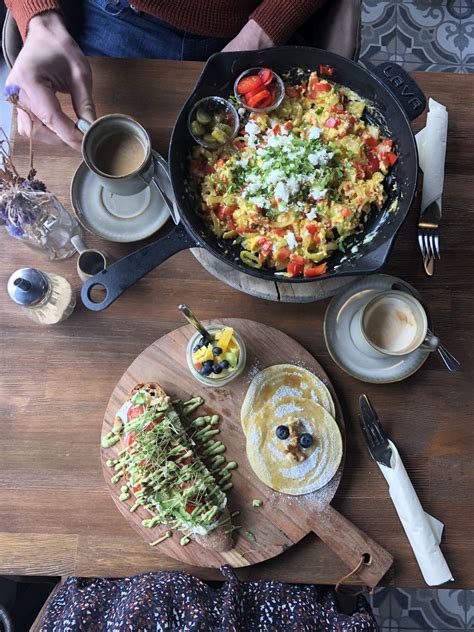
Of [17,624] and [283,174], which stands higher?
[283,174]

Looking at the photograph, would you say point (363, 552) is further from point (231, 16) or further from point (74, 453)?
point (231, 16)

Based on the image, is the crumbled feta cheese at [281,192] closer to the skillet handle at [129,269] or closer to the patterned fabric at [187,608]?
the skillet handle at [129,269]

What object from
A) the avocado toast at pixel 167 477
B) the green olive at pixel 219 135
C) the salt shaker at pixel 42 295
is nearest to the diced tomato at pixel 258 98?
the green olive at pixel 219 135

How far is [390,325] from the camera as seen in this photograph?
4.85ft

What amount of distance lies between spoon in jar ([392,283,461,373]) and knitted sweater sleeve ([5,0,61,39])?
1.15 metres

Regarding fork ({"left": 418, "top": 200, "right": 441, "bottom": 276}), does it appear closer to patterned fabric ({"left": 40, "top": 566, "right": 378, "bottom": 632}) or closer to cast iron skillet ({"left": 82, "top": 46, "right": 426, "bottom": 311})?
cast iron skillet ({"left": 82, "top": 46, "right": 426, "bottom": 311})

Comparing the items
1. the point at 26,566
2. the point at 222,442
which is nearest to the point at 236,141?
the point at 222,442

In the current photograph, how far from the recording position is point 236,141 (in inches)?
59.9

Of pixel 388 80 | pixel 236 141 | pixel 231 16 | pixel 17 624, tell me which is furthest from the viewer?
pixel 17 624

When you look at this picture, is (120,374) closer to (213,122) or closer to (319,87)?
(213,122)

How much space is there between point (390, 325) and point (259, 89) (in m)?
0.69

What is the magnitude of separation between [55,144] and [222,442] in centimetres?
92

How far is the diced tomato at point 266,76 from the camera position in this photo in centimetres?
145

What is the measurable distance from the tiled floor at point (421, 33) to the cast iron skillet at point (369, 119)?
1.42 meters
